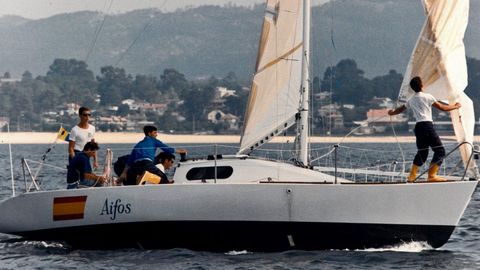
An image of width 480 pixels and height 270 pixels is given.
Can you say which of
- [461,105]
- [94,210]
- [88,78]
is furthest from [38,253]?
[88,78]

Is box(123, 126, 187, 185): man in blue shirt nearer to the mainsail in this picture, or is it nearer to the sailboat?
the sailboat

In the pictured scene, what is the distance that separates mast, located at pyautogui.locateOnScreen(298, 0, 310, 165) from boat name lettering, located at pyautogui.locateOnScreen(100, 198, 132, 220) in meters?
3.00

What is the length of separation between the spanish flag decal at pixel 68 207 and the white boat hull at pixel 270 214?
2cm

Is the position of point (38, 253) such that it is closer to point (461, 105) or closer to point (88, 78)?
point (461, 105)

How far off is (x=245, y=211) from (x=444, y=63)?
357 centimetres

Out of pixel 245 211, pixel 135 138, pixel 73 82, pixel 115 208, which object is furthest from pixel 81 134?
pixel 73 82

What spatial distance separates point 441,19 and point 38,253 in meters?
6.73

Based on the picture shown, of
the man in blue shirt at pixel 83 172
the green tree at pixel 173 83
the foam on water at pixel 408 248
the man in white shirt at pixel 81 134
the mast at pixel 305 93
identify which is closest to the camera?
the foam on water at pixel 408 248

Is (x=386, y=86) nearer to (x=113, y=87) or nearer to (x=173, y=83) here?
(x=173, y=83)

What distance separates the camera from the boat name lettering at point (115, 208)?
56.6ft

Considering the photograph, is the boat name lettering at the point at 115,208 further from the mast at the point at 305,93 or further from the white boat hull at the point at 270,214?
the mast at the point at 305,93

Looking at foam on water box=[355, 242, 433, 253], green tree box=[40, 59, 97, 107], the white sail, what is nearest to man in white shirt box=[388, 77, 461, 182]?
foam on water box=[355, 242, 433, 253]

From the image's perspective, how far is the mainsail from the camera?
1752 centimetres

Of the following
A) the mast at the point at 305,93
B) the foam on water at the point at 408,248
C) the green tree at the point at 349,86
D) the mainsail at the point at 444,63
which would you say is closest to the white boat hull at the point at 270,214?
the foam on water at the point at 408,248
